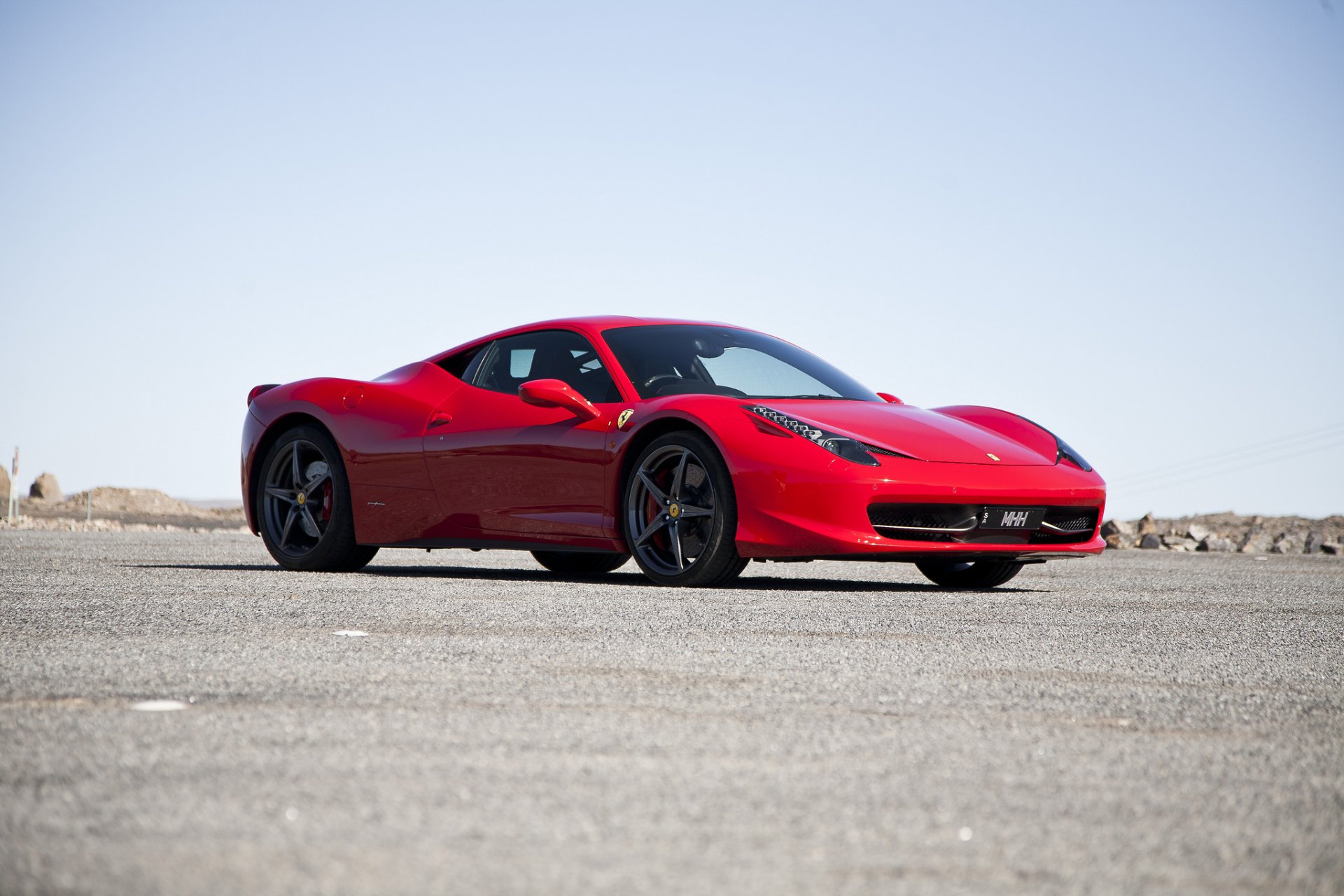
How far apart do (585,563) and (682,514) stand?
85.7 inches

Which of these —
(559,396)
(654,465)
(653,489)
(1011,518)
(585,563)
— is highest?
(559,396)

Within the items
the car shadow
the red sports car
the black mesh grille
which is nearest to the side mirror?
the red sports car

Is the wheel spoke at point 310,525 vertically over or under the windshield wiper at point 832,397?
under

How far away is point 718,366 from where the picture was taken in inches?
294

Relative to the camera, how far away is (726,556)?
21.3ft

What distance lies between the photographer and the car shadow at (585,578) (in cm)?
694

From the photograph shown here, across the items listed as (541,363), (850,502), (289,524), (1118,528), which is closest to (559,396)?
(541,363)

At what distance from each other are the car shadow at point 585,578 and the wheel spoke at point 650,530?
0.20 meters

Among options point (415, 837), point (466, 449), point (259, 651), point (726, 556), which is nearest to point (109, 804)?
point (415, 837)

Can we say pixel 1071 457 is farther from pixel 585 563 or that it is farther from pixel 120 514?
pixel 120 514

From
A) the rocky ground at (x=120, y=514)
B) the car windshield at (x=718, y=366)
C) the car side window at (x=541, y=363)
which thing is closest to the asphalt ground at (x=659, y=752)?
the car windshield at (x=718, y=366)

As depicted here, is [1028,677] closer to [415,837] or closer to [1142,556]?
[415,837]

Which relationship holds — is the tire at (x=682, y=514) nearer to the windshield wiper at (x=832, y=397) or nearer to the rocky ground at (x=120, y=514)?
the windshield wiper at (x=832, y=397)

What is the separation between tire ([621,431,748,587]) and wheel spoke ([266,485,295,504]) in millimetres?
2324
